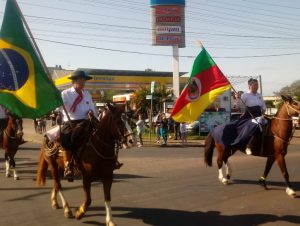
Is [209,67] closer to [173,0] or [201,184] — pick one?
[201,184]

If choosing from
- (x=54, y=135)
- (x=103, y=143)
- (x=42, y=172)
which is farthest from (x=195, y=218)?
(x=42, y=172)

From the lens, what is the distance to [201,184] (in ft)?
36.0

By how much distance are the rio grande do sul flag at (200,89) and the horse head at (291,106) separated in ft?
5.05

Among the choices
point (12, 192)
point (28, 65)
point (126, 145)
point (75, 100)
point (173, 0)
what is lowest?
point (12, 192)

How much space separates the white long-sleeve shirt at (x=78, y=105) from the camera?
796 centimetres

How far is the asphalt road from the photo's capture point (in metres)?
7.60

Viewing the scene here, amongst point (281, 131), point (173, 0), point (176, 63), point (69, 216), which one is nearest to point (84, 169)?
point (69, 216)

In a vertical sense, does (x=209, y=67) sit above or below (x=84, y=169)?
above

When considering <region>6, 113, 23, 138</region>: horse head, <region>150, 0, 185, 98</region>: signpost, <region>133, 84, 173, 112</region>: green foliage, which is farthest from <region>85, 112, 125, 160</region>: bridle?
<region>150, 0, 185, 98</region>: signpost

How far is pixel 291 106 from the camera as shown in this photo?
381 inches

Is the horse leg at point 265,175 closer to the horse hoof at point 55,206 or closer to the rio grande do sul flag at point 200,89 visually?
the rio grande do sul flag at point 200,89

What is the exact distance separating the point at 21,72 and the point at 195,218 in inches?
161

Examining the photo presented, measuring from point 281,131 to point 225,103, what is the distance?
2912 cm

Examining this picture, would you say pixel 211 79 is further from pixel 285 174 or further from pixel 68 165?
pixel 68 165
